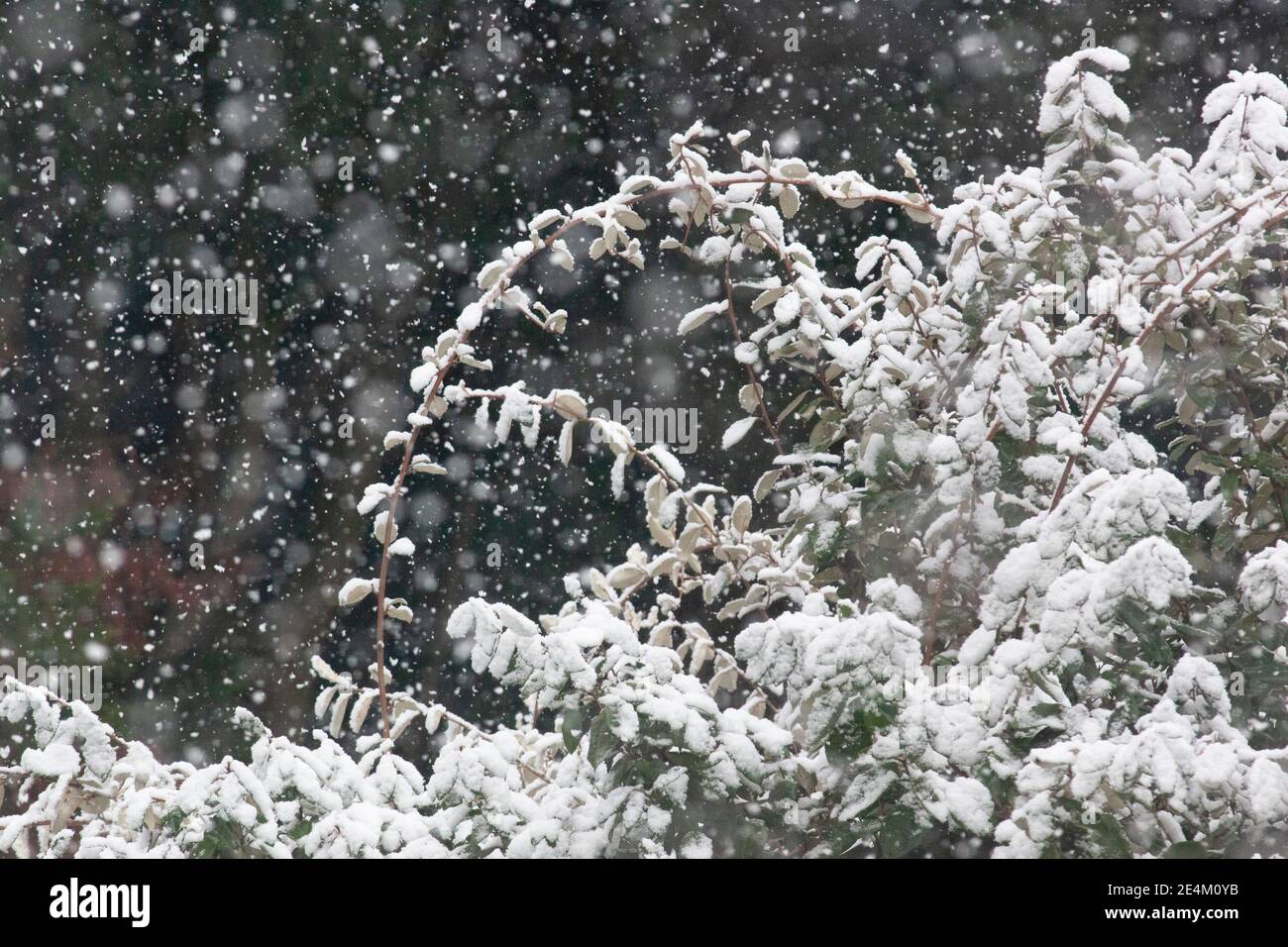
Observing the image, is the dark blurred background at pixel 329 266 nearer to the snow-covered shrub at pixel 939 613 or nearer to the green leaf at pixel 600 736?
the snow-covered shrub at pixel 939 613

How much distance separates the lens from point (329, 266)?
18.2 feet

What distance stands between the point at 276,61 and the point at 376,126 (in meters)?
0.68

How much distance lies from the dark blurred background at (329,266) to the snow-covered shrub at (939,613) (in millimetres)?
3687

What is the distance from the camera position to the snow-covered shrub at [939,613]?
3.41 ft

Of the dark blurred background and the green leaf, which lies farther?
the dark blurred background

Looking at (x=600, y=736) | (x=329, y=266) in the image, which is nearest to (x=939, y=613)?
(x=600, y=736)

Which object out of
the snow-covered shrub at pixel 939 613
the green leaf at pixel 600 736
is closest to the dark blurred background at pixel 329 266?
the snow-covered shrub at pixel 939 613

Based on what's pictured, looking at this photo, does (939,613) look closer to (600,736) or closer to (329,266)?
(600,736)

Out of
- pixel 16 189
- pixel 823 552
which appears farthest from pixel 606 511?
pixel 823 552

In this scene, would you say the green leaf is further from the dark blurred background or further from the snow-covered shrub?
the dark blurred background

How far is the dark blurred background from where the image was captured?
5.29 meters

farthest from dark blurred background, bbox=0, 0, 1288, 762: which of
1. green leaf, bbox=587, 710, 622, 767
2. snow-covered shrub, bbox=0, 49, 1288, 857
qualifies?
green leaf, bbox=587, 710, 622, 767

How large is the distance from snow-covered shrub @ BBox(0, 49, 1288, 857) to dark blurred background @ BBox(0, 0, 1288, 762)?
12.1 ft

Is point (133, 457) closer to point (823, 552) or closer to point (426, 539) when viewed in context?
point (426, 539)
